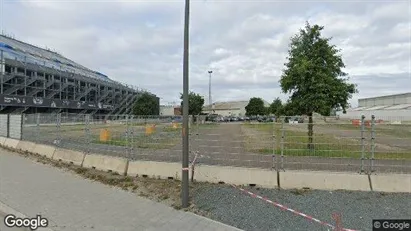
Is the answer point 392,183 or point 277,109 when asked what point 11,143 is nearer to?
point 277,109

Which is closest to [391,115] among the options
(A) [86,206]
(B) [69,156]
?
(B) [69,156]

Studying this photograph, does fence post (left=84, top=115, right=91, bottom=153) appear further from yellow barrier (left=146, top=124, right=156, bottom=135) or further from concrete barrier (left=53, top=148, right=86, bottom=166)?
yellow barrier (left=146, top=124, right=156, bottom=135)

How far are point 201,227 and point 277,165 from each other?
13.3 feet

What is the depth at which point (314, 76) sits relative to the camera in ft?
51.7

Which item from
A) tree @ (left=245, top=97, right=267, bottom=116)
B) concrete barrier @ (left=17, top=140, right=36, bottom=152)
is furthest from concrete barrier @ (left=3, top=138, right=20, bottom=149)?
tree @ (left=245, top=97, right=267, bottom=116)

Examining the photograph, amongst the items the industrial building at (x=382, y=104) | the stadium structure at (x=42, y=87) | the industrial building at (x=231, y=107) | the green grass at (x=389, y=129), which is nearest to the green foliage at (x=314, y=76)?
the green grass at (x=389, y=129)

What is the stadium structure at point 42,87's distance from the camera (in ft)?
174

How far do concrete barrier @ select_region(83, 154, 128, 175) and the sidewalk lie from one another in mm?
1030

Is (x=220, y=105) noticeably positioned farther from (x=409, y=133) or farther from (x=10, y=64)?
(x=409, y=133)

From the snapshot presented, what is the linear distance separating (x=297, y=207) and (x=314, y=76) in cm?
961

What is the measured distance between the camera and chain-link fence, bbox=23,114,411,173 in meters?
9.31

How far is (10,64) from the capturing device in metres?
53.3

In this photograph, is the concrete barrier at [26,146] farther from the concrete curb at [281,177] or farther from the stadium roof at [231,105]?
the stadium roof at [231,105]
